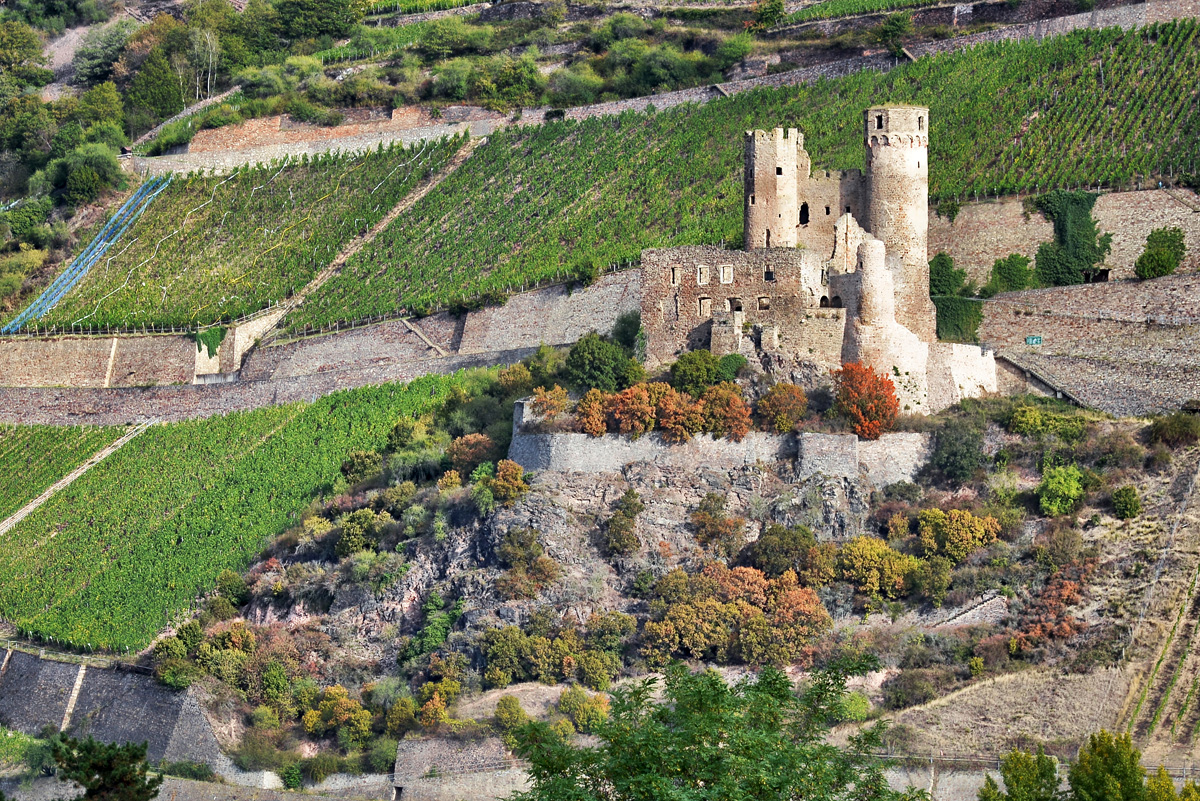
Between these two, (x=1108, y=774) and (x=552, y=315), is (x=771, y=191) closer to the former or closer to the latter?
(x=552, y=315)

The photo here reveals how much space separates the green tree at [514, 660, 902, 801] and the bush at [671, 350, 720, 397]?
1715 cm

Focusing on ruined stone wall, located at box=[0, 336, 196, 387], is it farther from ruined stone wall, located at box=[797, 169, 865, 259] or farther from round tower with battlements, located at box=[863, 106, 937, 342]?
round tower with battlements, located at box=[863, 106, 937, 342]

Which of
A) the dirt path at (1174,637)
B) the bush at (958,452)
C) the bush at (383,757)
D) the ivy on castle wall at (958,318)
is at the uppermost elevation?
the ivy on castle wall at (958,318)

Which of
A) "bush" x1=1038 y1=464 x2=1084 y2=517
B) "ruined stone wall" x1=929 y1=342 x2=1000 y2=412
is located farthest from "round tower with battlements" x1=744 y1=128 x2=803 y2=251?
"bush" x1=1038 y1=464 x2=1084 y2=517

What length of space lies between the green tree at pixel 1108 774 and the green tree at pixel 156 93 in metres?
63.8

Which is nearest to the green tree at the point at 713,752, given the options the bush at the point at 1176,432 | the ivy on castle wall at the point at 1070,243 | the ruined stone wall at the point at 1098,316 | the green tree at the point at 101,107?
the bush at the point at 1176,432

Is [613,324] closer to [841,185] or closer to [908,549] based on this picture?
[841,185]

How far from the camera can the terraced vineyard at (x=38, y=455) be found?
62281 mm

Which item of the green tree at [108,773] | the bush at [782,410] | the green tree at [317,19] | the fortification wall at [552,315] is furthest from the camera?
the green tree at [317,19]

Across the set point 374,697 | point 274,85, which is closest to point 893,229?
point 374,697

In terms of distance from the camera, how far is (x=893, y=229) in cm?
5022

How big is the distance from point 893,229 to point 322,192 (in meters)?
32.0

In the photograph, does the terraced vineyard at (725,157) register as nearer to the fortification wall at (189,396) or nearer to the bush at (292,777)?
the fortification wall at (189,396)

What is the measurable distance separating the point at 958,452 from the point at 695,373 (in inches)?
241
